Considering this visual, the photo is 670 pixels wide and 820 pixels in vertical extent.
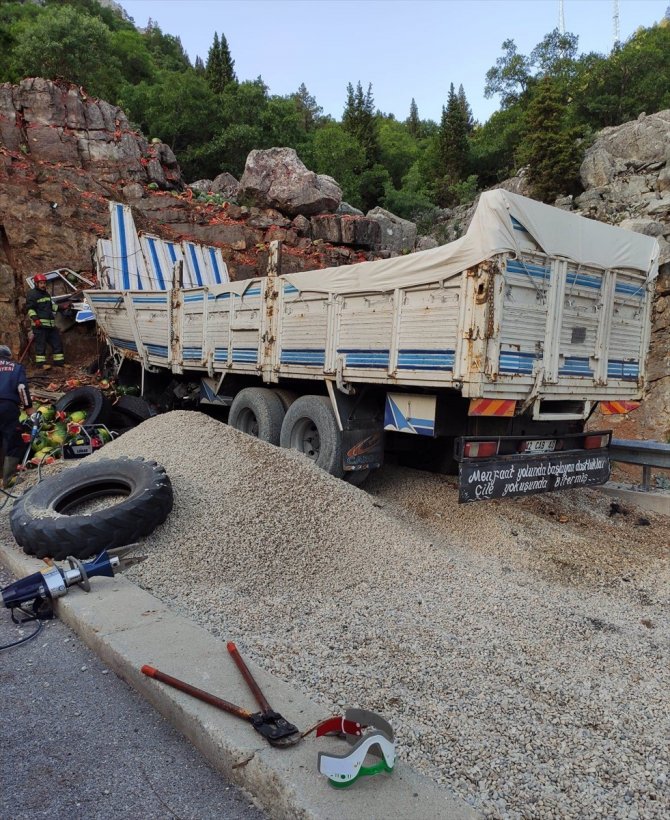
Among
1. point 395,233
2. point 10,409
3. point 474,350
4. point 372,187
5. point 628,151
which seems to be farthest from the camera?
point 372,187

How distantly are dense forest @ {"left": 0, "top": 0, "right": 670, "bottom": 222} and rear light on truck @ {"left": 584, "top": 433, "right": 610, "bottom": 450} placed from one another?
99.8ft

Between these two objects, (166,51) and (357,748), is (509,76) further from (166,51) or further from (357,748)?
(357,748)

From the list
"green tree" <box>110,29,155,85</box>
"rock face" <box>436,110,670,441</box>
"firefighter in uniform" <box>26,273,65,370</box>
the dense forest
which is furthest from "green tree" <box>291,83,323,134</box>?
"firefighter in uniform" <box>26,273,65,370</box>

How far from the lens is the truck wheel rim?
21.8 feet

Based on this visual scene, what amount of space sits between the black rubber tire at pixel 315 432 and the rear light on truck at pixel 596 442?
2529mm

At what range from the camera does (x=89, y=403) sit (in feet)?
30.9

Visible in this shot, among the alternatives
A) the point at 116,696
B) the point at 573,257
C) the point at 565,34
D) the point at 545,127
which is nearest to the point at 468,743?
the point at 116,696

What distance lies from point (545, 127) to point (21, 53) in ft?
94.9

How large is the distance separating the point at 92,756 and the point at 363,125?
54.2m

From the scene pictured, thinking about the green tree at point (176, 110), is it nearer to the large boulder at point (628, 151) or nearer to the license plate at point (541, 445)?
the large boulder at point (628, 151)

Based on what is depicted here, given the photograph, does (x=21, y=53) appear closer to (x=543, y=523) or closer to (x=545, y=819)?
(x=543, y=523)

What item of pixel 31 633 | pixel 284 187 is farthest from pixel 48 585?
pixel 284 187

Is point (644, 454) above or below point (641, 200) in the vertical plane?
below

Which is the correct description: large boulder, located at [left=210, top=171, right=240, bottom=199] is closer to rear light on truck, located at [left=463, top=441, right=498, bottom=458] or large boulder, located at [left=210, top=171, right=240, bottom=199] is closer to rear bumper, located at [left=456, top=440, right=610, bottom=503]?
rear bumper, located at [left=456, top=440, right=610, bottom=503]
